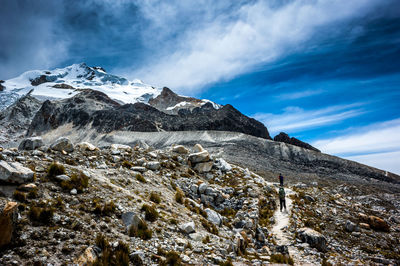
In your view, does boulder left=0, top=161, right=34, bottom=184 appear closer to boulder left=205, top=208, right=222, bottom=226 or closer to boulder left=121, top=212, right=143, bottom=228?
boulder left=121, top=212, right=143, bottom=228

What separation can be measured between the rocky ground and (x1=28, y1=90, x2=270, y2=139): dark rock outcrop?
6907 centimetres

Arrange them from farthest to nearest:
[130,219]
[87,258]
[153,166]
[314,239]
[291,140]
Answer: [291,140] → [153,166] → [314,239] → [130,219] → [87,258]

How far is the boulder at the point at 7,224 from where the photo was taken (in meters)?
4.66

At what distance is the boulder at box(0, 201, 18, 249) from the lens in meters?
4.66

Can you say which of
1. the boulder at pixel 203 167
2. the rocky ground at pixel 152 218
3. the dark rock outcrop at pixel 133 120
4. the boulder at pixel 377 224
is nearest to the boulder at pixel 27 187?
the rocky ground at pixel 152 218

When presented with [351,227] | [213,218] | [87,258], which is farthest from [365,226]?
[87,258]

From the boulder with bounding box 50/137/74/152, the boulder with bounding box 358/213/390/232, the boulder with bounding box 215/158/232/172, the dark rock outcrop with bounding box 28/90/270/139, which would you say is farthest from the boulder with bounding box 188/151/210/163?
the dark rock outcrop with bounding box 28/90/270/139

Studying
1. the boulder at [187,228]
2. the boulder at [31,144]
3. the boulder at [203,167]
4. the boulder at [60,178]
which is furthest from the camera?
the boulder at [203,167]

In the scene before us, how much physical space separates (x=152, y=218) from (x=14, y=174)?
481 cm

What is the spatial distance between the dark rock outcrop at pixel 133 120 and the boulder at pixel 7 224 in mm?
78182

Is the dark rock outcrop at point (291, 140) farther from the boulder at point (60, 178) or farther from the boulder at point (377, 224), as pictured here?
the boulder at point (60, 178)

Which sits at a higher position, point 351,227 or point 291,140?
point 291,140

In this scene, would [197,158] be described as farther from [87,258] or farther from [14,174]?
[87,258]

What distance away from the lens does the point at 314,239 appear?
10305 mm
